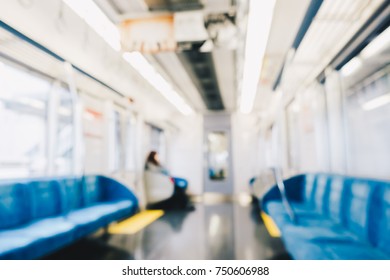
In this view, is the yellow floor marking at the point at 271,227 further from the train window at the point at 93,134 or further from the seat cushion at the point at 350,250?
the train window at the point at 93,134

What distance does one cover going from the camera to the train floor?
298 centimetres

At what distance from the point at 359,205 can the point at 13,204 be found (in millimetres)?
3350

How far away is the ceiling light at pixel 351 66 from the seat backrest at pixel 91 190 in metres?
3.97

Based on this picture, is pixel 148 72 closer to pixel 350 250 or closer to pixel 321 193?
pixel 321 193

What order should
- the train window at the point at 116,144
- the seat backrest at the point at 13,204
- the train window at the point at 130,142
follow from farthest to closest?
the train window at the point at 130,142 < the train window at the point at 116,144 < the seat backrest at the point at 13,204

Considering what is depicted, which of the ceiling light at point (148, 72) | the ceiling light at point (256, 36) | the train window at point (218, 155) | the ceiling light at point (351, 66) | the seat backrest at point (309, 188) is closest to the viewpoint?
the ceiling light at point (256, 36)

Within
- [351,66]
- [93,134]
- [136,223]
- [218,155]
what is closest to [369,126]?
[351,66]

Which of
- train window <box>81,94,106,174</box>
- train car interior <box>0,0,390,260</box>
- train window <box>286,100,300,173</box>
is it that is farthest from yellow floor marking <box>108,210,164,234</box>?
train window <box>286,100,300,173</box>

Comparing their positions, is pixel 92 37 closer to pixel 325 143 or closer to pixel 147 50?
pixel 147 50

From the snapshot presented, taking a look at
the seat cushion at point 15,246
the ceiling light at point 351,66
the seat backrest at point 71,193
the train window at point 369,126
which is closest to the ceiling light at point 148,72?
the seat backrest at point 71,193

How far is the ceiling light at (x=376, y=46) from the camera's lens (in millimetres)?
2916

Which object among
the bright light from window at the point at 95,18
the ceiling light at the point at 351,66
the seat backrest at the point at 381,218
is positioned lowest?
the seat backrest at the point at 381,218

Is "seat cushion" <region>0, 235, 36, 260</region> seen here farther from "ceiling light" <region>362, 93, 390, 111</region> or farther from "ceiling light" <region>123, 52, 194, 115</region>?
"ceiling light" <region>362, 93, 390, 111</region>
